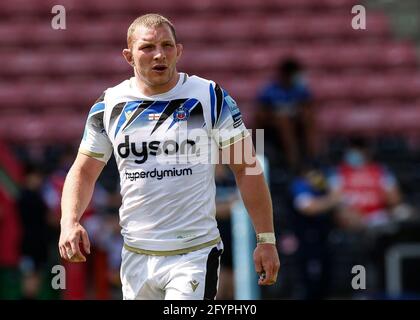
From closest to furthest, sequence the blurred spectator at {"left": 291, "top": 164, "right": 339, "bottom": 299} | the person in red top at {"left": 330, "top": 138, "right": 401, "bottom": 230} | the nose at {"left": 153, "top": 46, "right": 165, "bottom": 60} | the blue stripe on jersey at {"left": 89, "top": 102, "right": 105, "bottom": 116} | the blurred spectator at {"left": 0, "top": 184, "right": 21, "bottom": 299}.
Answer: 1. the nose at {"left": 153, "top": 46, "right": 165, "bottom": 60}
2. the blue stripe on jersey at {"left": 89, "top": 102, "right": 105, "bottom": 116}
3. the blurred spectator at {"left": 291, "top": 164, "right": 339, "bottom": 299}
4. the blurred spectator at {"left": 0, "top": 184, "right": 21, "bottom": 299}
5. the person in red top at {"left": 330, "top": 138, "right": 401, "bottom": 230}

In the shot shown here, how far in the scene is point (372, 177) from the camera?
1239cm

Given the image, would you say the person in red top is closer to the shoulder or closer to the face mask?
the face mask

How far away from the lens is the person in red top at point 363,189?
40.6ft

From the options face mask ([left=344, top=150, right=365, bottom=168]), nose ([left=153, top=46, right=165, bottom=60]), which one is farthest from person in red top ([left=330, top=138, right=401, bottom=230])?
nose ([left=153, top=46, right=165, bottom=60])

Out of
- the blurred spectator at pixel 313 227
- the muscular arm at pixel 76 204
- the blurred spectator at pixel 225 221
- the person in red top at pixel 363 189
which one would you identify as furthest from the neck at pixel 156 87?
the person in red top at pixel 363 189

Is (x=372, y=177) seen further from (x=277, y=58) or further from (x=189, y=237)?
(x=189, y=237)

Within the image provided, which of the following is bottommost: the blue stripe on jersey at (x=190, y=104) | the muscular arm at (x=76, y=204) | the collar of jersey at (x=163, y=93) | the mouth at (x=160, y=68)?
the muscular arm at (x=76, y=204)

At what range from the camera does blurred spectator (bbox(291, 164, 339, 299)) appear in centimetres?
1155

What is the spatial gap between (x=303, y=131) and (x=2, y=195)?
3.55 metres

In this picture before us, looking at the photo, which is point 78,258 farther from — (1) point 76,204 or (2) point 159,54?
(2) point 159,54

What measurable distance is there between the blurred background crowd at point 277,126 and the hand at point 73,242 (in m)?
5.45

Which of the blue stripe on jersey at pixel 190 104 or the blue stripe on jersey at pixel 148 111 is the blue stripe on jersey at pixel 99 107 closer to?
the blue stripe on jersey at pixel 148 111

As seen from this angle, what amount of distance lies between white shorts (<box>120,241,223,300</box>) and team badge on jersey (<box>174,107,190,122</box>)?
65cm
